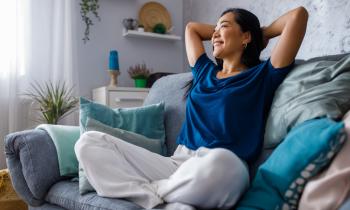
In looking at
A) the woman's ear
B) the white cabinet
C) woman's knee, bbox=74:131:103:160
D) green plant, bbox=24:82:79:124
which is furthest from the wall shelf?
woman's knee, bbox=74:131:103:160

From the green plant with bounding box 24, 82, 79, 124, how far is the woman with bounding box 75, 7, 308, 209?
41.6 inches

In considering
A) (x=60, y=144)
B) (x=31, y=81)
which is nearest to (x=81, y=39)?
(x=31, y=81)

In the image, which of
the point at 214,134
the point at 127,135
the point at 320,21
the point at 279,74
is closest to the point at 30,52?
the point at 127,135

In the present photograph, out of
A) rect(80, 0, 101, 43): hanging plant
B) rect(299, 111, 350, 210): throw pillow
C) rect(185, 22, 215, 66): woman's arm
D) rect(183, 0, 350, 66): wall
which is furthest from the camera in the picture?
rect(80, 0, 101, 43): hanging plant

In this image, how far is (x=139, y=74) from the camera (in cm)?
283

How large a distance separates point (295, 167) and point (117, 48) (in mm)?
2398

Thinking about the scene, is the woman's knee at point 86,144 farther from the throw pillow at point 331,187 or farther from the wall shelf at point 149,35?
the wall shelf at point 149,35

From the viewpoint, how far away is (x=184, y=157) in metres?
1.32

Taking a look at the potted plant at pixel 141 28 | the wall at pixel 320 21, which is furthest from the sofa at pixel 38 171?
the potted plant at pixel 141 28

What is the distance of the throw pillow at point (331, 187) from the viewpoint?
752mm

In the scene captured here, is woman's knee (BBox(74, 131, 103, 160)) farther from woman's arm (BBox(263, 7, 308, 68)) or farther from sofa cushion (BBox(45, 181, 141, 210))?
woman's arm (BBox(263, 7, 308, 68))

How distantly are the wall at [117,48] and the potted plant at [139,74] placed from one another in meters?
0.10

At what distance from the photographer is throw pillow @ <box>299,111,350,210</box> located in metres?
0.75

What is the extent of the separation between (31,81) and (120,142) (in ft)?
5.45
